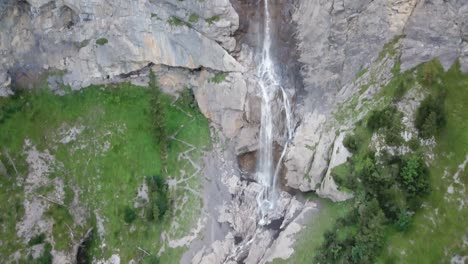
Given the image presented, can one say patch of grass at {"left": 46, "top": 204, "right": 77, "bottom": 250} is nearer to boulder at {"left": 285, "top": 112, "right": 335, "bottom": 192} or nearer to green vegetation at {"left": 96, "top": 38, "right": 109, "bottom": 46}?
green vegetation at {"left": 96, "top": 38, "right": 109, "bottom": 46}

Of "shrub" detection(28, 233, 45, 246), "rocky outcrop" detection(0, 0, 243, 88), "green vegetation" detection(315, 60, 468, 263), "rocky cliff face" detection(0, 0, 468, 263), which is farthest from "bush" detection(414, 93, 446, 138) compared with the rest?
"shrub" detection(28, 233, 45, 246)

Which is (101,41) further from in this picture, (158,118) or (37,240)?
(37,240)

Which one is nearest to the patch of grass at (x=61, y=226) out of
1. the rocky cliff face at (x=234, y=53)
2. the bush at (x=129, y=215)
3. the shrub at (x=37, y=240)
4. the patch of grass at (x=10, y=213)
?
the shrub at (x=37, y=240)

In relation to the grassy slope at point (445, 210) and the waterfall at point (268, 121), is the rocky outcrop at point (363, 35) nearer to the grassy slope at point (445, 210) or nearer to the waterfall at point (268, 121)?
the waterfall at point (268, 121)

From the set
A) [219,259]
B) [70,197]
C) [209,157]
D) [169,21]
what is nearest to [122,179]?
[70,197]

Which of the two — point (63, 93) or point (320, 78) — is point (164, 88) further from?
point (320, 78)

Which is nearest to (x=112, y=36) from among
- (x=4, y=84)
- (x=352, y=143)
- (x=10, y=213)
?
(x=4, y=84)

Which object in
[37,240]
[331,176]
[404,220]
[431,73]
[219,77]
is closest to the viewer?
[404,220]
